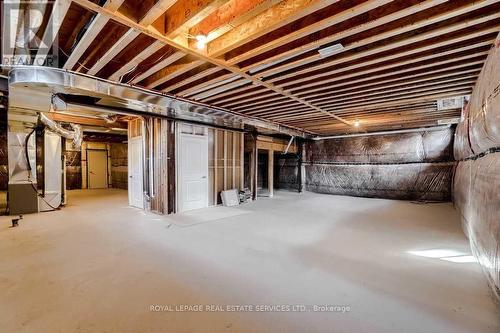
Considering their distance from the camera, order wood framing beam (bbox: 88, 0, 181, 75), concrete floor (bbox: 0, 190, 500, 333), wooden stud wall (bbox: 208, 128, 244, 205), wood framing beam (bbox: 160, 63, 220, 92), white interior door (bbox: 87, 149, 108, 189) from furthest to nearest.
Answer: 1. white interior door (bbox: 87, 149, 108, 189)
2. wooden stud wall (bbox: 208, 128, 244, 205)
3. wood framing beam (bbox: 160, 63, 220, 92)
4. wood framing beam (bbox: 88, 0, 181, 75)
5. concrete floor (bbox: 0, 190, 500, 333)

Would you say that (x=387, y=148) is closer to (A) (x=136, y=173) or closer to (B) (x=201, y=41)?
(B) (x=201, y=41)

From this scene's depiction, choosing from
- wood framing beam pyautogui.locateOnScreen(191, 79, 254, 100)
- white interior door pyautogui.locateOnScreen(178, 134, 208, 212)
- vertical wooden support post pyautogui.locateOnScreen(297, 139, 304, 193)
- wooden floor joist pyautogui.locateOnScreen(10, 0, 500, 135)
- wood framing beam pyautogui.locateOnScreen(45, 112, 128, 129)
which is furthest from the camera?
vertical wooden support post pyautogui.locateOnScreen(297, 139, 304, 193)

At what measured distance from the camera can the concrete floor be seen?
1511mm

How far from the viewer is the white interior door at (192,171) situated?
507 cm

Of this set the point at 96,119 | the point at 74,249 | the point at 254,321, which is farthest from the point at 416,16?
the point at 96,119

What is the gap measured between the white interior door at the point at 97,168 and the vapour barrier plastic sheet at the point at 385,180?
29.3 feet

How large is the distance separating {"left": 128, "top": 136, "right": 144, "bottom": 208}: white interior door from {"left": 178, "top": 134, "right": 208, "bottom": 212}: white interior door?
42.3 inches

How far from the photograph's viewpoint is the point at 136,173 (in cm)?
554

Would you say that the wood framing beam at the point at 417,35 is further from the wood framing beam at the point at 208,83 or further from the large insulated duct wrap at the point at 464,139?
the large insulated duct wrap at the point at 464,139

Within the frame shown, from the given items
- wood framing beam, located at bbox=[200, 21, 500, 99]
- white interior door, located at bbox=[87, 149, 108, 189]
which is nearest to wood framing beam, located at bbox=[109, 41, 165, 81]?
wood framing beam, located at bbox=[200, 21, 500, 99]

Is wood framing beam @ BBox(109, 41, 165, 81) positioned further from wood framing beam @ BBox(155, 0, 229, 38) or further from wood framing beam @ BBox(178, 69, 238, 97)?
wood framing beam @ BBox(178, 69, 238, 97)

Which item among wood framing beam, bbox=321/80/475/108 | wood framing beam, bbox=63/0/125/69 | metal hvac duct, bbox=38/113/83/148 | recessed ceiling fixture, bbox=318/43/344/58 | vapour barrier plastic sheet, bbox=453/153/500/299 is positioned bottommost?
vapour barrier plastic sheet, bbox=453/153/500/299

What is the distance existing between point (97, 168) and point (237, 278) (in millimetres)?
10345

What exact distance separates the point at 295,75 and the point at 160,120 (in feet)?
10.0
